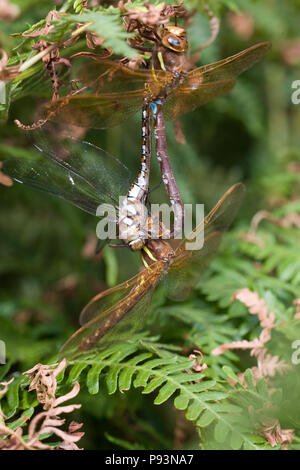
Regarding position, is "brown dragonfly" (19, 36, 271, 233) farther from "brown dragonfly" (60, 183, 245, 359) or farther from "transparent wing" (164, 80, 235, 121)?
"brown dragonfly" (60, 183, 245, 359)

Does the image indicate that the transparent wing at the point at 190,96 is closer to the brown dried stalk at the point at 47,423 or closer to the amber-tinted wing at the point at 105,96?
the amber-tinted wing at the point at 105,96

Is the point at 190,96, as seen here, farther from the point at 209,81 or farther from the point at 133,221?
the point at 133,221

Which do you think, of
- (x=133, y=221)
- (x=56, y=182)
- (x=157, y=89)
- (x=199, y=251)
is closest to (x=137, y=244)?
(x=133, y=221)

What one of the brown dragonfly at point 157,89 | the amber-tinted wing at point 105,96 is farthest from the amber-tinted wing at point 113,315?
the amber-tinted wing at point 105,96

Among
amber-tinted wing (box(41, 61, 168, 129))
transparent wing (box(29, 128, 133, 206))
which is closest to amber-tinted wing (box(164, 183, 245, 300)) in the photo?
transparent wing (box(29, 128, 133, 206))

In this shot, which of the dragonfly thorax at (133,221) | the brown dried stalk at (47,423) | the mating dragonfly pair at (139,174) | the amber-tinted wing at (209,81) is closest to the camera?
the brown dried stalk at (47,423)

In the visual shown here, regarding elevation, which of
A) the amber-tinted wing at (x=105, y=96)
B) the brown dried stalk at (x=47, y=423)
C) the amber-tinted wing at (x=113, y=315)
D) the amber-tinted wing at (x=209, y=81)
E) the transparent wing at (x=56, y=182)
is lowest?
the brown dried stalk at (x=47, y=423)

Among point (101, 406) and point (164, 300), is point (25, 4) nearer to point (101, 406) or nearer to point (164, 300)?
point (164, 300)
